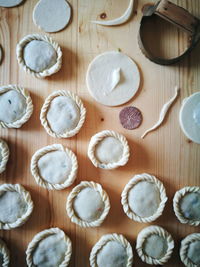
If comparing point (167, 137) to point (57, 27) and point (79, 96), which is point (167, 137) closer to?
point (79, 96)

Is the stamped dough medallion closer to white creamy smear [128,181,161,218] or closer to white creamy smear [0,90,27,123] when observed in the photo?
white creamy smear [128,181,161,218]

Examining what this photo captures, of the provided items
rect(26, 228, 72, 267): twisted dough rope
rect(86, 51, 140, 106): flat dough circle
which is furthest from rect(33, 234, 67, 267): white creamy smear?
rect(86, 51, 140, 106): flat dough circle

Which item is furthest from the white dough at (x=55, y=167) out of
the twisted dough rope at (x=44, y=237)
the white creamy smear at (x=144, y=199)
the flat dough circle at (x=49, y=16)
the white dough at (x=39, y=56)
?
the flat dough circle at (x=49, y=16)

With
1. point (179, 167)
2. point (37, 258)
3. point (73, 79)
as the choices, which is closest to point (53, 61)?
point (73, 79)

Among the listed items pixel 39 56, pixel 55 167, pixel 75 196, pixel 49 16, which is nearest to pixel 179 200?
pixel 75 196

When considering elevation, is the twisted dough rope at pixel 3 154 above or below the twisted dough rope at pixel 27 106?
below

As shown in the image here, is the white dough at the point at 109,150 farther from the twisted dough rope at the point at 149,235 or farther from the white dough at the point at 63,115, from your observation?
the twisted dough rope at the point at 149,235
